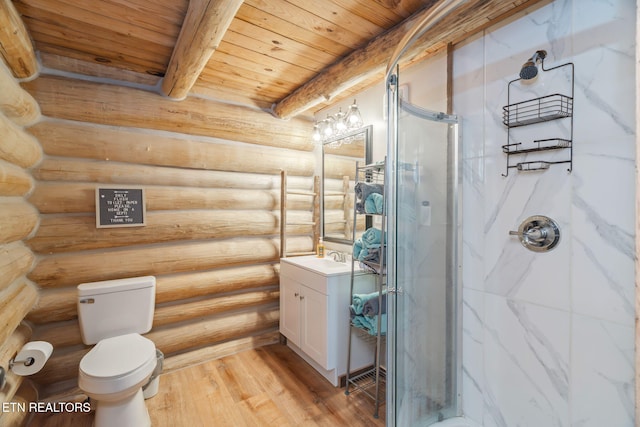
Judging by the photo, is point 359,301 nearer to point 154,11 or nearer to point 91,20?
point 154,11

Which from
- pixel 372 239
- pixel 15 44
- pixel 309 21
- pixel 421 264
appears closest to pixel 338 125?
pixel 309 21

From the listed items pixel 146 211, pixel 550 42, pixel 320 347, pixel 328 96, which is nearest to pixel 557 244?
pixel 550 42

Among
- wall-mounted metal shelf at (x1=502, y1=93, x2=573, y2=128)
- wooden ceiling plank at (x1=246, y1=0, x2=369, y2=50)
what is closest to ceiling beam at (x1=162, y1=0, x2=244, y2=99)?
wooden ceiling plank at (x1=246, y1=0, x2=369, y2=50)

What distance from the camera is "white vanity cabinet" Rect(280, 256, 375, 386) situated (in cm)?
221

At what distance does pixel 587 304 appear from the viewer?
1.32 metres

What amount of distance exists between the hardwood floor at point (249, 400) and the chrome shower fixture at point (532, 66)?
2.10 m

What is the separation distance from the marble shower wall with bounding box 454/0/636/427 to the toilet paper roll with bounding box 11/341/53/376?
7.98ft

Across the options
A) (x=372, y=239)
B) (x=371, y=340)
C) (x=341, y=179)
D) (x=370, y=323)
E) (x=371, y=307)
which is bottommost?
(x=371, y=340)

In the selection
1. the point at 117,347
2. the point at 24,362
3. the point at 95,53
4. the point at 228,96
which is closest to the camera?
the point at 24,362

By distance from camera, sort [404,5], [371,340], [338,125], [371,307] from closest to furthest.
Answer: [404,5] < [371,307] < [371,340] < [338,125]

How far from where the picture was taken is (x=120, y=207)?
2314 mm

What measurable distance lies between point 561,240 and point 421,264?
65 centimetres

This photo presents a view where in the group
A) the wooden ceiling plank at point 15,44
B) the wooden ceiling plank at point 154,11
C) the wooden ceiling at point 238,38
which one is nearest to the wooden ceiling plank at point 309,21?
the wooden ceiling at point 238,38

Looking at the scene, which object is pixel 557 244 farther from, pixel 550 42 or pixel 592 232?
pixel 550 42
